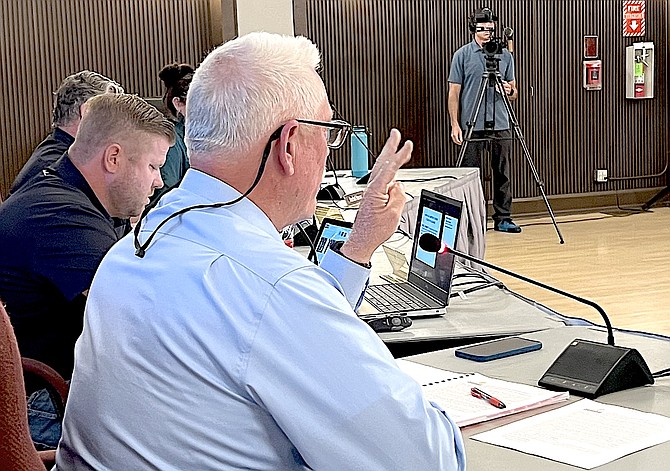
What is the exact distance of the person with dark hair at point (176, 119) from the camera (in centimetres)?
442

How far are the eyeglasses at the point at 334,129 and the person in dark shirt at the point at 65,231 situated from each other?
1.11 m

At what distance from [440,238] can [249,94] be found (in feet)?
4.72

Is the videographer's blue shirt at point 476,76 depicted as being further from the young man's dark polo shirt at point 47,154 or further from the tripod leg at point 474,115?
the young man's dark polo shirt at point 47,154

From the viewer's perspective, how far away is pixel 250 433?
4.03 ft

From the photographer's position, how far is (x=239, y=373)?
1198mm

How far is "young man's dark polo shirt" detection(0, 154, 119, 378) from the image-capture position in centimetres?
245

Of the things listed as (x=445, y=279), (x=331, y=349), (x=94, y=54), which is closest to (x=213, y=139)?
(x=331, y=349)

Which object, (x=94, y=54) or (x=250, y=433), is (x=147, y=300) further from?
(x=94, y=54)

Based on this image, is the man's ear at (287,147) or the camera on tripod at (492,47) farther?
the camera on tripod at (492,47)

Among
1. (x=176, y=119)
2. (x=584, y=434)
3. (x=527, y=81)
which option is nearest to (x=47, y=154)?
(x=176, y=119)

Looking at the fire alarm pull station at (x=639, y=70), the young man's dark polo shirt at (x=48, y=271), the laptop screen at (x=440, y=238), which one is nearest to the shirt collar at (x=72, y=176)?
the young man's dark polo shirt at (x=48, y=271)

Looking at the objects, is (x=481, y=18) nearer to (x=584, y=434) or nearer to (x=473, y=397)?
(x=473, y=397)

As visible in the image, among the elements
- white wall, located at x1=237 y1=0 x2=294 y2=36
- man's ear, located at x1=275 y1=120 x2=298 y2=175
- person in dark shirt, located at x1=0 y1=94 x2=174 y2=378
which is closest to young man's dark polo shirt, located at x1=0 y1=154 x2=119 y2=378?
person in dark shirt, located at x1=0 y1=94 x2=174 y2=378

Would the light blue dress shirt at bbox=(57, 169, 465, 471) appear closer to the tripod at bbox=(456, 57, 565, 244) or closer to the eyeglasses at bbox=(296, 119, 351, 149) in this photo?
the eyeglasses at bbox=(296, 119, 351, 149)
